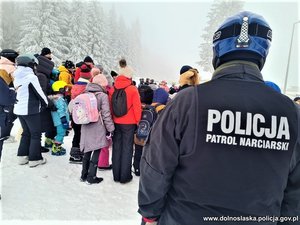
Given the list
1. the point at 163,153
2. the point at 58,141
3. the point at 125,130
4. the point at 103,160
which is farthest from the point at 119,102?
the point at 163,153

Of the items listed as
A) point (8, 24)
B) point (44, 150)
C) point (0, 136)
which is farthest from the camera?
point (8, 24)

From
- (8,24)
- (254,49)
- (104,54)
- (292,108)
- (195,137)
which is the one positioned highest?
(8,24)

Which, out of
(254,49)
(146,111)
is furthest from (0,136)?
(254,49)

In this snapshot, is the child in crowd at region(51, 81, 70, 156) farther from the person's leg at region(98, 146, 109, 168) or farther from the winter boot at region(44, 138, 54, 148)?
the person's leg at region(98, 146, 109, 168)

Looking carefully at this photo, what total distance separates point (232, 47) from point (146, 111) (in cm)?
382

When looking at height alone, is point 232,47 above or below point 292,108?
above

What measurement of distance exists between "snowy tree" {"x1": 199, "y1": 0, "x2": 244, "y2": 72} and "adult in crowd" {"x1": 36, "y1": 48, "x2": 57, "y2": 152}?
35908 millimetres

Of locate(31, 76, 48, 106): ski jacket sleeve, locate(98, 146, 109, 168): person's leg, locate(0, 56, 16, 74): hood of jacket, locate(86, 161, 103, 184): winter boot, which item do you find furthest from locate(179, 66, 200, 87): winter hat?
locate(0, 56, 16, 74): hood of jacket

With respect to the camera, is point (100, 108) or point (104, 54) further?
point (104, 54)

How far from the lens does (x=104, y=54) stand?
126 feet

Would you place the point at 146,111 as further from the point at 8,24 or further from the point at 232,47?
the point at 8,24

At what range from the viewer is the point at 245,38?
5.88ft

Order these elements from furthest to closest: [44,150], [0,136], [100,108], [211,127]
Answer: [44,150]
[100,108]
[0,136]
[211,127]

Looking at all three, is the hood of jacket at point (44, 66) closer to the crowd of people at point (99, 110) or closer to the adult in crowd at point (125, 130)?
the crowd of people at point (99, 110)
